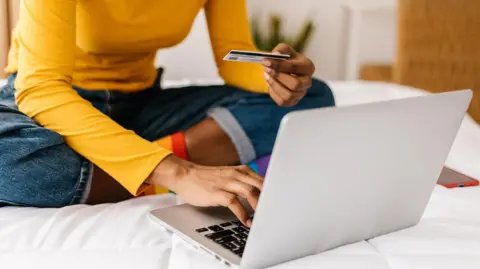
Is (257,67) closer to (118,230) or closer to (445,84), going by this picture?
(118,230)

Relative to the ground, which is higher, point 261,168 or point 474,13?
point 474,13

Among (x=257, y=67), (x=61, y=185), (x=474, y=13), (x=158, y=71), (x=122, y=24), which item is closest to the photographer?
(x=61, y=185)

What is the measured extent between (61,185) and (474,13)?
1586 millimetres

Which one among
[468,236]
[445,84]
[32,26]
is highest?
[32,26]

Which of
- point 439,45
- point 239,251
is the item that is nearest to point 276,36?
point 439,45

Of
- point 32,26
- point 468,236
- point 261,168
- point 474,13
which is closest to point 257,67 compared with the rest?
point 261,168

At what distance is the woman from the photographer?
90 centimetres

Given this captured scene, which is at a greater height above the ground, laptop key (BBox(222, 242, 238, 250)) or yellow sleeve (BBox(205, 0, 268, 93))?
yellow sleeve (BBox(205, 0, 268, 93))

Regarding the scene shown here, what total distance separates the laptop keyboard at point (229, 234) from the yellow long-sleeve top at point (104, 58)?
0.15 meters

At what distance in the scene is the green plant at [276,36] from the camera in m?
2.50

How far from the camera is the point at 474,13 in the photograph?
2.07m

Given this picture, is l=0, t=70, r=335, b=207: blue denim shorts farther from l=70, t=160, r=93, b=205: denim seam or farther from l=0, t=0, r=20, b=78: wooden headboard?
l=0, t=0, r=20, b=78: wooden headboard

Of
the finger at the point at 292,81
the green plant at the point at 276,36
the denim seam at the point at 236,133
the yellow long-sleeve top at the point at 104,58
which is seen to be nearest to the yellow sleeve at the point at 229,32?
the yellow long-sleeve top at the point at 104,58

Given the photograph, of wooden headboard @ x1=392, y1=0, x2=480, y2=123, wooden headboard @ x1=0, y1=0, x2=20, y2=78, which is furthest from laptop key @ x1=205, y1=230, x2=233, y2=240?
wooden headboard @ x1=392, y1=0, x2=480, y2=123
